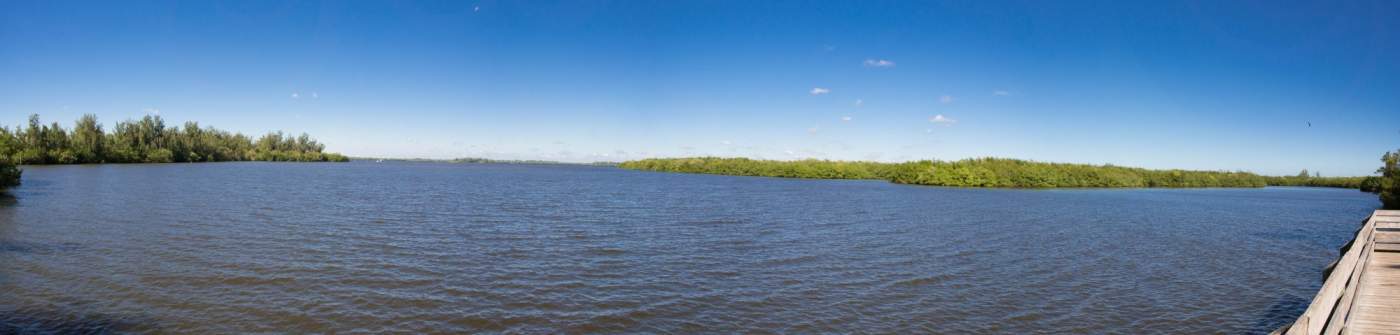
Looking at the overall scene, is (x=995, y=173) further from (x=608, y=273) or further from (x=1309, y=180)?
(x=1309, y=180)

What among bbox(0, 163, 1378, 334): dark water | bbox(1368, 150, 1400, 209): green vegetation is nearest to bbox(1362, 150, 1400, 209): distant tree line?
bbox(1368, 150, 1400, 209): green vegetation

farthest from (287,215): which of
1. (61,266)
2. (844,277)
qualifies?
(844,277)

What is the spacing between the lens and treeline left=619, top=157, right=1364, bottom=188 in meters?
87.6

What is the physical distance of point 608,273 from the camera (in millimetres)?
16453

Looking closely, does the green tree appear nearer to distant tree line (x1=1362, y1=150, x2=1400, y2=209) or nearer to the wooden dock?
distant tree line (x1=1362, y1=150, x2=1400, y2=209)

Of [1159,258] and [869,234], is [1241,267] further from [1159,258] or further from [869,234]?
[869,234]

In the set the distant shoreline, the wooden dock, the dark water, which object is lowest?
the dark water

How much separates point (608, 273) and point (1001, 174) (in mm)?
84552

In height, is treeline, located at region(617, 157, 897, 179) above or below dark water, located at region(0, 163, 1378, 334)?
above

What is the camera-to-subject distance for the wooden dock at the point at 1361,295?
5.59 m

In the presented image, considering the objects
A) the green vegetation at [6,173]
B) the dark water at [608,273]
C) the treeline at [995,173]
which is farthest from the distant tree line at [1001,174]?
the green vegetation at [6,173]

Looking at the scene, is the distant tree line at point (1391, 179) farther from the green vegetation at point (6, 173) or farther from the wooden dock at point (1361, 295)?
the green vegetation at point (6, 173)

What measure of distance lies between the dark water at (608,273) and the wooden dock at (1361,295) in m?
2.02

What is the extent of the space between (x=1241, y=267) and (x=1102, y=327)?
12727mm
